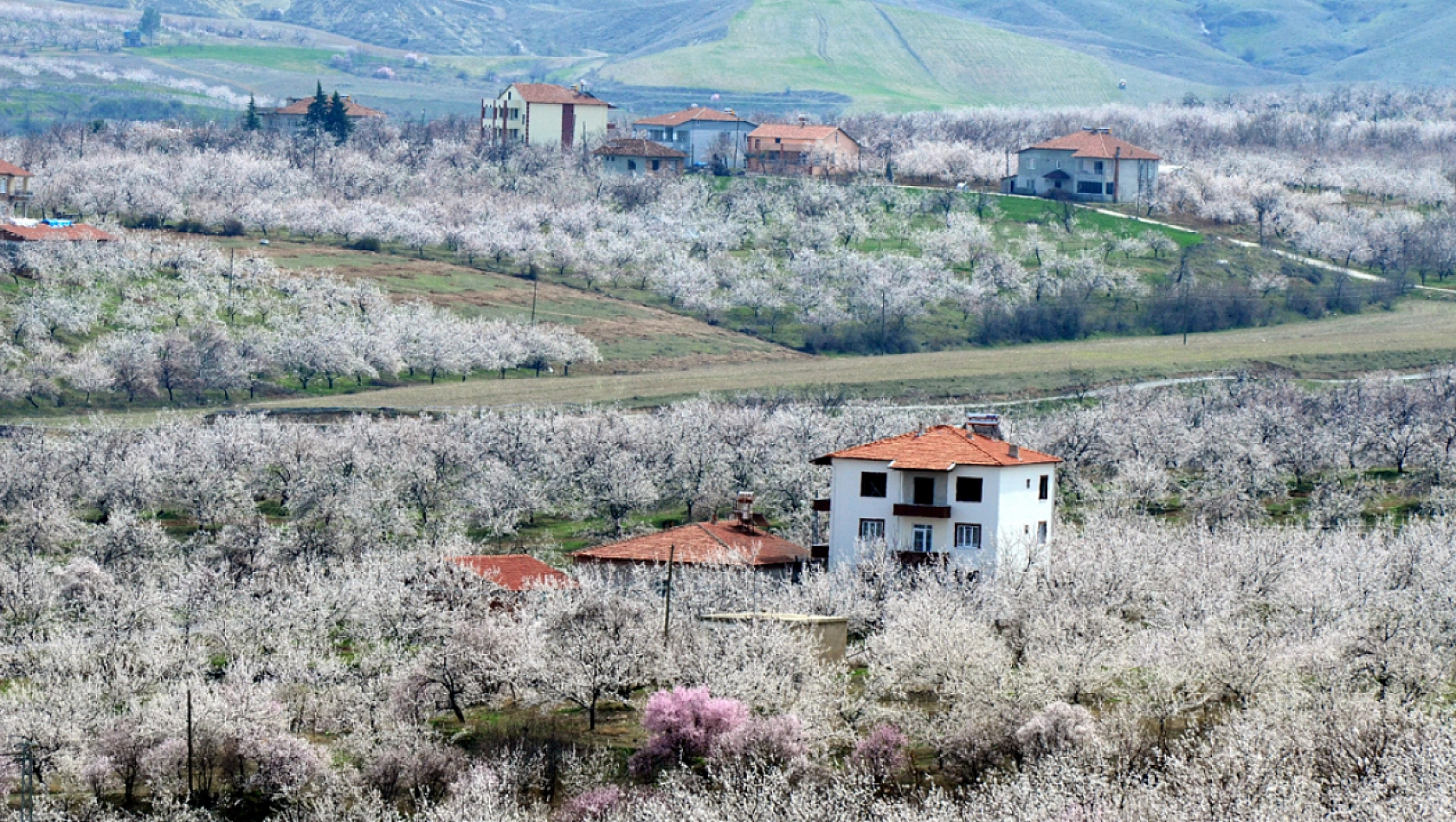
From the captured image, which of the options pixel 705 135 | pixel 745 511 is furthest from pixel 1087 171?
pixel 745 511

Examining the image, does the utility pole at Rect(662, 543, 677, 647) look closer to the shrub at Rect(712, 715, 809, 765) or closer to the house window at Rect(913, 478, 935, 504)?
the house window at Rect(913, 478, 935, 504)

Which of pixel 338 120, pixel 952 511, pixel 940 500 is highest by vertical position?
pixel 338 120

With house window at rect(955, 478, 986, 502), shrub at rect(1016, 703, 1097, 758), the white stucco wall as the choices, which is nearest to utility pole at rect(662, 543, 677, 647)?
the white stucco wall

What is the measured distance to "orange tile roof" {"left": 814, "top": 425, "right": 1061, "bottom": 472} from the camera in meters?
65.5

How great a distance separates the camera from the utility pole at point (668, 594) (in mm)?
59206

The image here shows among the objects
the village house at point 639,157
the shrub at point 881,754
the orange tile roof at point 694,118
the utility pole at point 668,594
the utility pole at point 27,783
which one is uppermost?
the orange tile roof at point 694,118

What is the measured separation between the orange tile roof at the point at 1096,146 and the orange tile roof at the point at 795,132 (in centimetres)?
1921

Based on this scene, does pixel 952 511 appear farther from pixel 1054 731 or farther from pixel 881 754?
pixel 1054 731

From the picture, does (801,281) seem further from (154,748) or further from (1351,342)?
(154,748)

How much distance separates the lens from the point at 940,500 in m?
65.9

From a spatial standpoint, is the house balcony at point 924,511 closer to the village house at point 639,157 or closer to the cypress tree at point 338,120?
the village house at point 639,157

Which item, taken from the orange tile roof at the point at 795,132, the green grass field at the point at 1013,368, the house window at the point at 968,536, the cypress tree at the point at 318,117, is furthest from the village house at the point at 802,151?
the house window at the point at 968,536

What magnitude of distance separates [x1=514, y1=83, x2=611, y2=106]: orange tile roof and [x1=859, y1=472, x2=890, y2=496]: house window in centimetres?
12852

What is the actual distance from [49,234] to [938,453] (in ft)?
277
